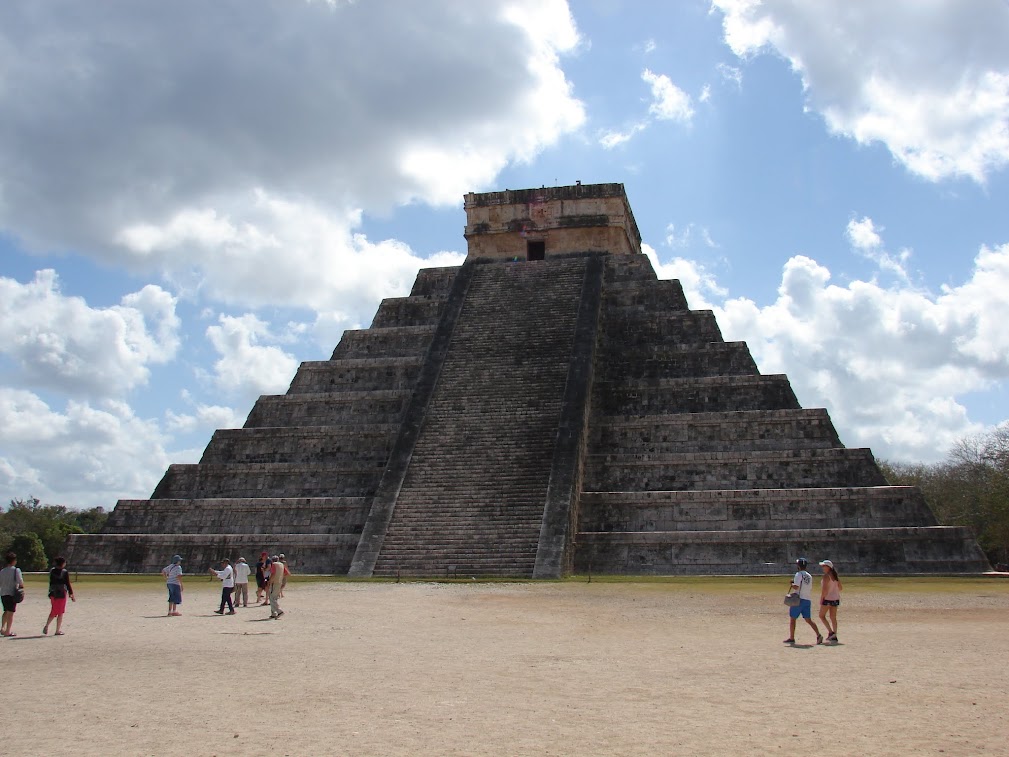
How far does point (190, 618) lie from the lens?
12617 mm

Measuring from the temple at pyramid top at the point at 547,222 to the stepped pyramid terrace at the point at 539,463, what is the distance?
3.45ft

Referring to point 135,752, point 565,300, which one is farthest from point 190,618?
point 565,300

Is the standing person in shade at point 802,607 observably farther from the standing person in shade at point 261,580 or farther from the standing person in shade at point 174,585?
the standing person in shade at point 261,580

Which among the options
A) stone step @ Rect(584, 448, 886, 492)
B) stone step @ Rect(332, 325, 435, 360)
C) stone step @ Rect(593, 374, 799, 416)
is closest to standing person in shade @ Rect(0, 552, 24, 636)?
stone step @ Rect(584, 448, 886, 492)

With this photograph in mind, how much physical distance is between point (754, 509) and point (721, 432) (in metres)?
2.39

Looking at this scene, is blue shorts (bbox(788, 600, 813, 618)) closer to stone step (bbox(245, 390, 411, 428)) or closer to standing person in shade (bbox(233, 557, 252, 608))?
standing person in shade (bbox(233, 557, 252, 608))

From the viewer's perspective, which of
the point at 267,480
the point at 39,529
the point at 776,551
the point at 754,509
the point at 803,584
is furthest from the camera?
the point at 39,529

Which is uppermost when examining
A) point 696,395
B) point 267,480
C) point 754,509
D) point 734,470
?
point 696,395

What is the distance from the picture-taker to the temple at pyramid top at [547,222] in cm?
2753

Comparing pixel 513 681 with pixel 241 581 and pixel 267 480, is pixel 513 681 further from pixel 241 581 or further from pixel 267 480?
pixel 267 480

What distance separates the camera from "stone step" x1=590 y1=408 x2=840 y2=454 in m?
20.3

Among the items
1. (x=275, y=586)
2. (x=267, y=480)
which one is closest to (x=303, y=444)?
(x=267, y=480)

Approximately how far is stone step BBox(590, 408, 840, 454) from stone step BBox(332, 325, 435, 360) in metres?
6.23

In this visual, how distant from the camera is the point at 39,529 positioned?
45.3 m
